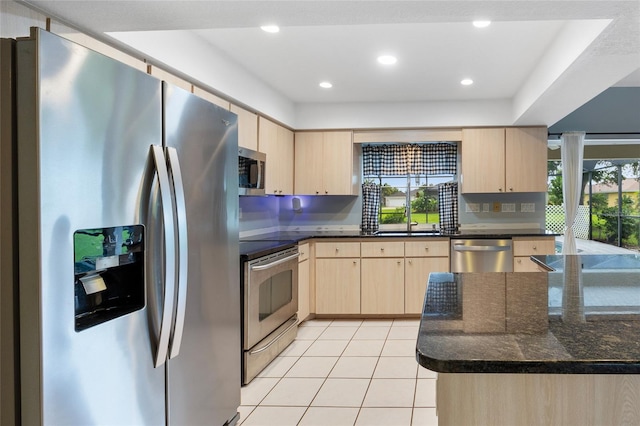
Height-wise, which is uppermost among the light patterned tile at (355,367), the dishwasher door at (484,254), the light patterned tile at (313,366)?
the dishwasher door at (484,254)

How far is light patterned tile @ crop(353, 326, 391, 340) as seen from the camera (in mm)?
4188

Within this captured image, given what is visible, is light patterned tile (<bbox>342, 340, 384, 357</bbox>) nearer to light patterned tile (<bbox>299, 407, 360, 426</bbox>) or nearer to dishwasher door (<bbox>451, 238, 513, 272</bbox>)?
light patterned tile (<bbox>299, 407, 360, 426</bbox>)

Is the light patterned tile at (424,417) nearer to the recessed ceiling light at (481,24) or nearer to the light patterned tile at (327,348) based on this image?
the light patterned tile at (327,348)

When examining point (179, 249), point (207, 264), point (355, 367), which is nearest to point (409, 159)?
point (355, 367)

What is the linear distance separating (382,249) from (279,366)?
1861 millimetres

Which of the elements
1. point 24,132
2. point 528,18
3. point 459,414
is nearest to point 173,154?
point 24,132

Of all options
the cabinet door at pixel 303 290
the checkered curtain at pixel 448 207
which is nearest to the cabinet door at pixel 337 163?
the cabinet door at pixel 303 290

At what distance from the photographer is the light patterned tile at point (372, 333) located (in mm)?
4188

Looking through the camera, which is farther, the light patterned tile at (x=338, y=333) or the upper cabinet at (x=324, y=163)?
the upper cabinet at (x=324, y=163)

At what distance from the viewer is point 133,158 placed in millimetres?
1545

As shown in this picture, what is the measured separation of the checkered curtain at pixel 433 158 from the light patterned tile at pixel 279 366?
2895 millimetres

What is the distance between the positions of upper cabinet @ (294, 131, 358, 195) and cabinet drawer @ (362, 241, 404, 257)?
72cm

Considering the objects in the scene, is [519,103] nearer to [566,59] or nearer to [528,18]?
[566,59]

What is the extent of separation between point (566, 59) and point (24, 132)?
2.92 m
